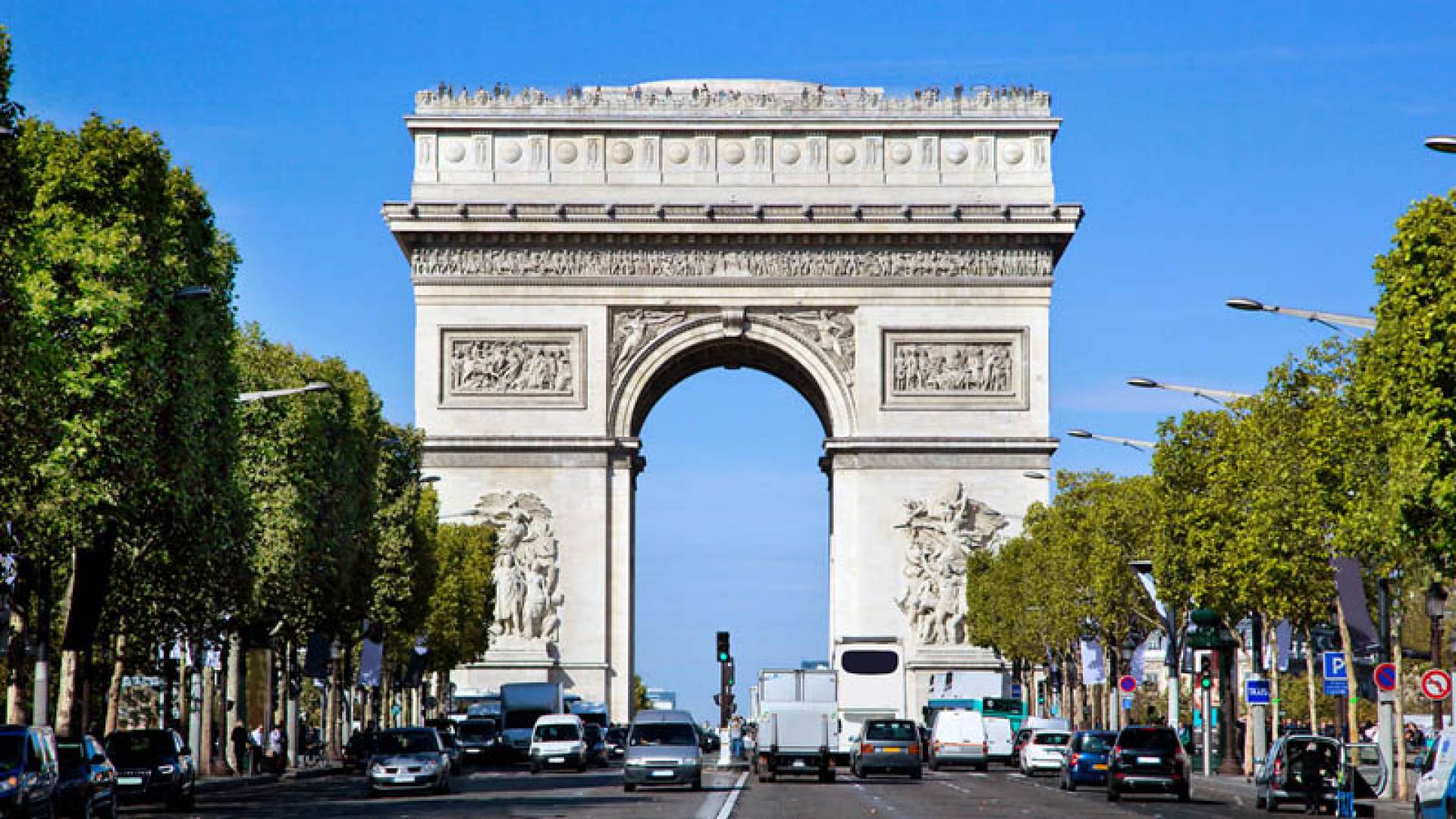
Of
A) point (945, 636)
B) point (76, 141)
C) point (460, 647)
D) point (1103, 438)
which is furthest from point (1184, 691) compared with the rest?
point (76, 141)

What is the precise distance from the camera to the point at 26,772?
34250 mm

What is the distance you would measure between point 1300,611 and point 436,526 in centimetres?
3870

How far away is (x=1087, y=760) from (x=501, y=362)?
39.4 m

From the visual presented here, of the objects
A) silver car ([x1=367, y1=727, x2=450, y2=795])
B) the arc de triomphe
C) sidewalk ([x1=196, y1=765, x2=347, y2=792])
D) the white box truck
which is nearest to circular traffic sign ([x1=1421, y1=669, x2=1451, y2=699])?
the white box truck

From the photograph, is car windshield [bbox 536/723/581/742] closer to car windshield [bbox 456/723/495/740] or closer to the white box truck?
the white box truck

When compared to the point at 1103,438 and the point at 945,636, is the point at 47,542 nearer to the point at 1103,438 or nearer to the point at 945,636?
the point at 1103,438

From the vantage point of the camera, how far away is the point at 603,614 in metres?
94.9

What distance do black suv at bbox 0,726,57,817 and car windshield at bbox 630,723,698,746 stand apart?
21.6m

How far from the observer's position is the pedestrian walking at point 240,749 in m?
69.3

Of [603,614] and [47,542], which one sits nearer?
[47,542]

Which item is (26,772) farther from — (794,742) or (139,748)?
(794,742)

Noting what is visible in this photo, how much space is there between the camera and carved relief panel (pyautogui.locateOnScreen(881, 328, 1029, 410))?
310ft

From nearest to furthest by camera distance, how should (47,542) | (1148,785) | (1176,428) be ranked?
(47,542) < (1148,785) < (1176,428)

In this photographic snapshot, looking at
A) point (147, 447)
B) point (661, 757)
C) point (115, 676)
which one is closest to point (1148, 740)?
point (661, 757)
